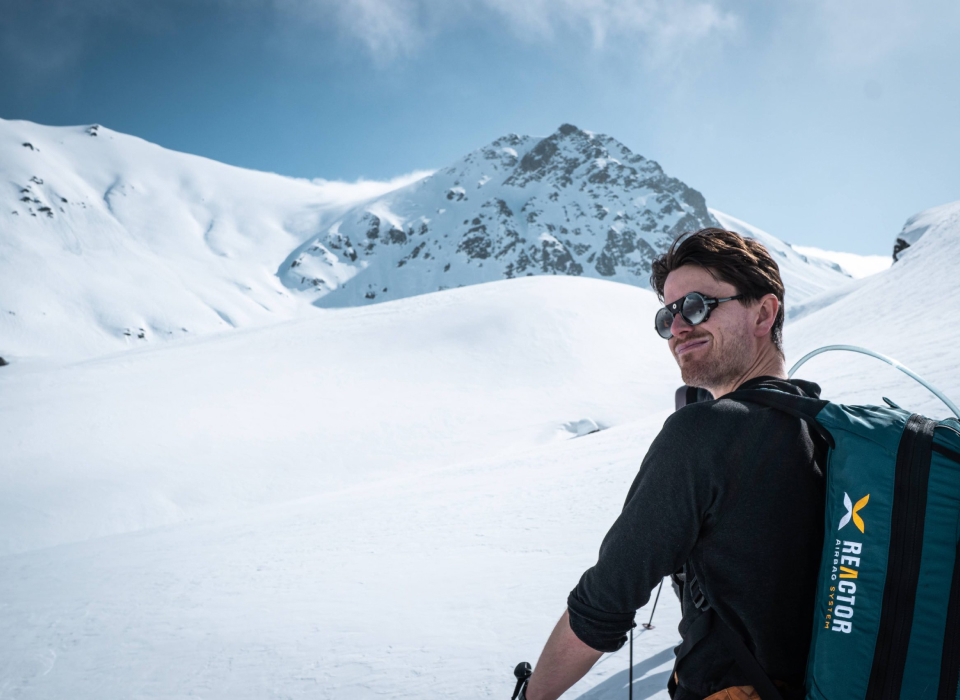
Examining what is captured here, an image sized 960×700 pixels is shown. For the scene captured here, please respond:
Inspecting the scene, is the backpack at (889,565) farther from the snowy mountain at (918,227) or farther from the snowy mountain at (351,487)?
the snowy mountain at (918,227)

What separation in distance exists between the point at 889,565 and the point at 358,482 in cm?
1384

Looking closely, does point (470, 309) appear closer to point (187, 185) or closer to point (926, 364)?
point (926, 364)

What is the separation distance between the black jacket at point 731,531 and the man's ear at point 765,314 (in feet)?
1.59

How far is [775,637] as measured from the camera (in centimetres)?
129

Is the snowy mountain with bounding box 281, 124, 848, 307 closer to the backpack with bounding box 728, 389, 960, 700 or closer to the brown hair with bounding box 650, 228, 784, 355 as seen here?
the brown hair with bounding box 650, 228, 784, 355

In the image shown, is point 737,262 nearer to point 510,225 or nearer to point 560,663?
point 560,663

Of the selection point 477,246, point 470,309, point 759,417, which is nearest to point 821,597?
point 759,417

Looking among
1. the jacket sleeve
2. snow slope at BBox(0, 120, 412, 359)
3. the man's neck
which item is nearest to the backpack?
the jacket sleeve

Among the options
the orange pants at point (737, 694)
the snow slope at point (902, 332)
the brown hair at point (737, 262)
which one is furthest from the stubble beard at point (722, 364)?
the snow slope at point (902, 332)

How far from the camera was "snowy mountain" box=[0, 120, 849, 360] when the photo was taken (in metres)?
77.9

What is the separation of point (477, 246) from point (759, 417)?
15547 cm

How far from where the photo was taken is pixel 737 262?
5.50 ft

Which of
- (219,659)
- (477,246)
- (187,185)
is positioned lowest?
(219,659)

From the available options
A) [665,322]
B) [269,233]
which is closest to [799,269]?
[269,233]
